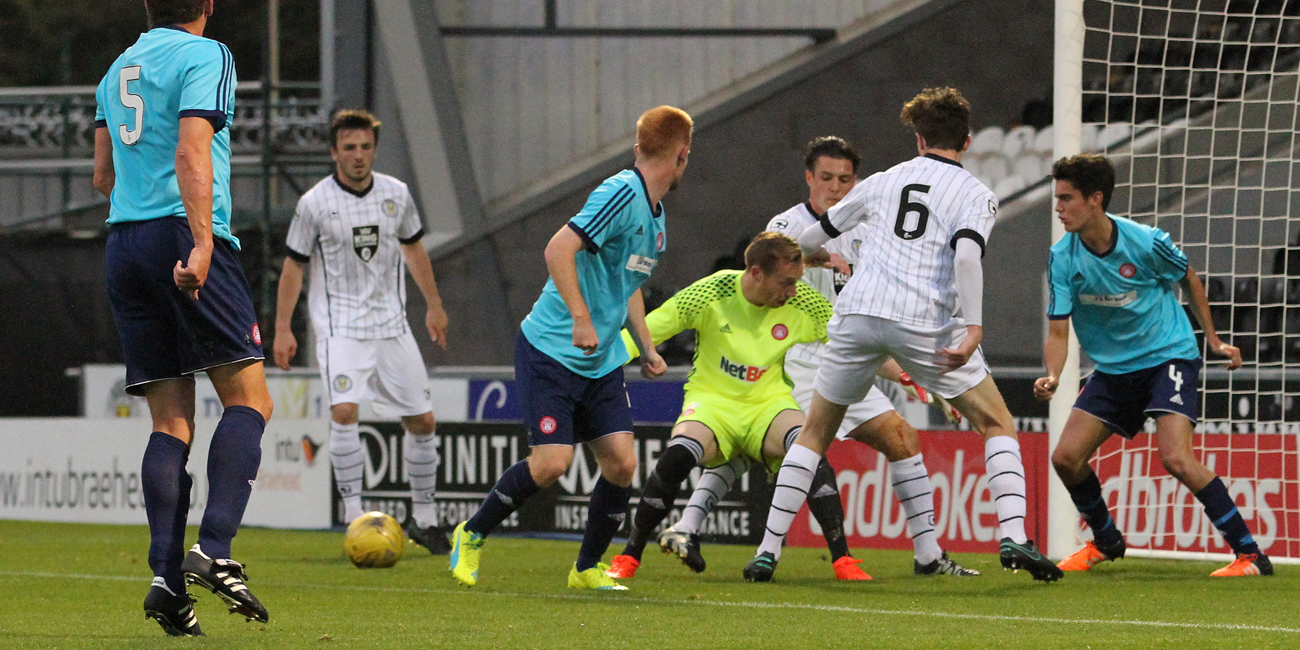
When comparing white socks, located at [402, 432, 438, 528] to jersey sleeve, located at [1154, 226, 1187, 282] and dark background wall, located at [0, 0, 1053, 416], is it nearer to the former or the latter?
jersey sleeve, located at [1154, 226, 1187, 282]

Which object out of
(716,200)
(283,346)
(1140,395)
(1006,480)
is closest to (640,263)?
(1006,480)

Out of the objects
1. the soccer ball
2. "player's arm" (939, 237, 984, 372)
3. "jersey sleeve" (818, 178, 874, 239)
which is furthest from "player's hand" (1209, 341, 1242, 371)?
the soccer ball

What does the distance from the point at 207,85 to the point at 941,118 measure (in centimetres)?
294

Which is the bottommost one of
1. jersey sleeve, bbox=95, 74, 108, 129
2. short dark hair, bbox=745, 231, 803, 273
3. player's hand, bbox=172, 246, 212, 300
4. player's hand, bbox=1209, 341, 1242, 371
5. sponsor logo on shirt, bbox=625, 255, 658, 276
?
player's hand, bbox=1209, 341, 1242, 371

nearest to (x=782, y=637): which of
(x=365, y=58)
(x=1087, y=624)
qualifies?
(x=1087, y=624)

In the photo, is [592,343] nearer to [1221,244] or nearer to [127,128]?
[127,128]

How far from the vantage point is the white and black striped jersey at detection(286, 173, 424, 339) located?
27.3 feet

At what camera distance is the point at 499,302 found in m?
16.9

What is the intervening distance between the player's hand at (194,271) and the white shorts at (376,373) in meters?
4.03

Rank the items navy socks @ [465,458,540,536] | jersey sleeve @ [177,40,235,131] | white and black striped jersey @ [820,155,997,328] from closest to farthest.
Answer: jersey sleeve @ [177,40,235,131]
white and black striped jersey @ [820,155,997,328]
navy socks @ [465,458,540,536]

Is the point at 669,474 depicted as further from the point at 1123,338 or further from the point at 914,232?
the point at 1123,338

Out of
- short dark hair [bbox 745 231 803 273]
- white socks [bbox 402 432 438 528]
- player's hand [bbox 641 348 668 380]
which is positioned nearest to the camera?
player's hand [bbox 641 348 668 380]

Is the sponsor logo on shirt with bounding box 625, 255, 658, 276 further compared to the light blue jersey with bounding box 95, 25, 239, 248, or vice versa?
the sponsor logo on shirt with bounding box 625, 255, 658, 276

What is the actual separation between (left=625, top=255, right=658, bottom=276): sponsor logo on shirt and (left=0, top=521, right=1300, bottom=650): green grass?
121 centimetres
